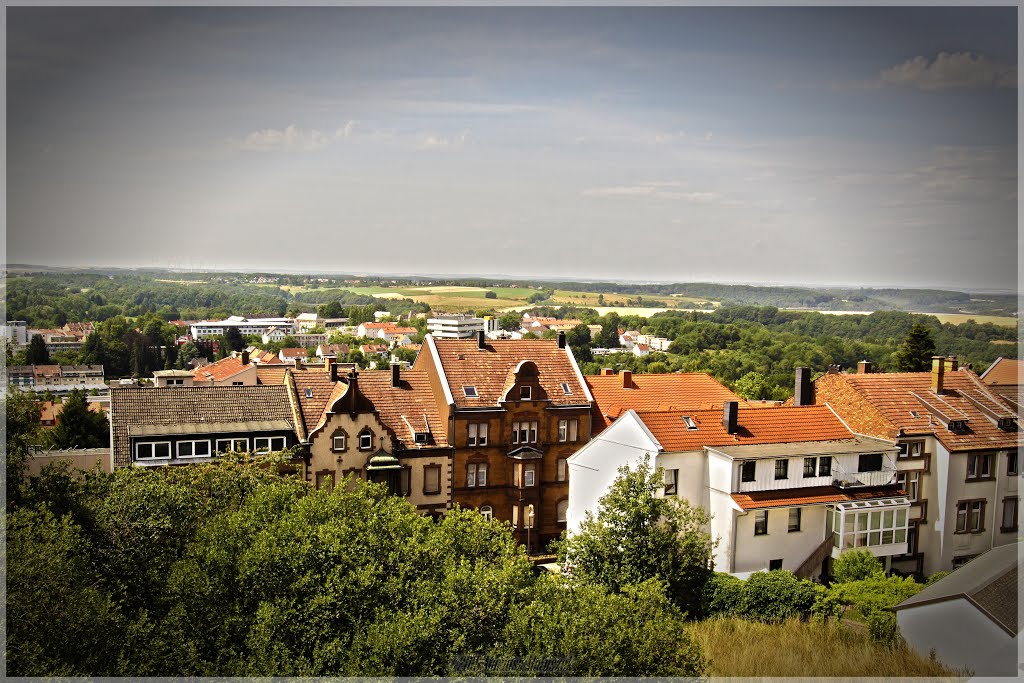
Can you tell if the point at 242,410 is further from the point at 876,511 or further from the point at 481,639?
the point at 876,511

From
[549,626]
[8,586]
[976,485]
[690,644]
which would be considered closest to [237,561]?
[8,586]

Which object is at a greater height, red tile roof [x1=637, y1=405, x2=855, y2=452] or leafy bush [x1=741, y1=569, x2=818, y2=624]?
red tile roof [x1=637, y1=405, x2=855, y2=452]

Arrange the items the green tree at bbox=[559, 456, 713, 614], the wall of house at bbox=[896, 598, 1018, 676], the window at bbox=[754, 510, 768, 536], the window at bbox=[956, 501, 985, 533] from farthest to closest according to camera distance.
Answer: the window at bbox=[956, 501, 985, 533] → the window at bbox=[754, 510, 768, 536] → the green tree at bbox=[559, 456, 713, 614] → the wall of house at bbox=[896, 598, 1018, 676]

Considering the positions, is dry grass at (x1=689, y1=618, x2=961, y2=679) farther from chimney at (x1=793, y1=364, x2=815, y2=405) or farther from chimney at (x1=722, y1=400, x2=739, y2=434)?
chimney at (x1=793, y1=364, x2=815, y2=405)

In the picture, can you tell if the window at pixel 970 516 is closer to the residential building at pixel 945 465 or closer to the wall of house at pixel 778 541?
the residential building at pixel 945 465

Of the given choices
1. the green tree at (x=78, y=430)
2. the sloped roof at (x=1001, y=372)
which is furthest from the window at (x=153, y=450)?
the sloped roof at (x=1001, y=372)

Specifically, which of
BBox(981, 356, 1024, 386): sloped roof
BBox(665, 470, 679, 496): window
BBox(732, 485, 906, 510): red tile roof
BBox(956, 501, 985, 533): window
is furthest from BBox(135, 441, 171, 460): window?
BBox(981, 356, 1024, 386): sloped roof
